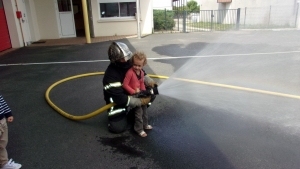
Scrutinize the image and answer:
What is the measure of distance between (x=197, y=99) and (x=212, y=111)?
578 mm

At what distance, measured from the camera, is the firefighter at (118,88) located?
310cm

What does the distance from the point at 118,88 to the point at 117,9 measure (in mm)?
11553

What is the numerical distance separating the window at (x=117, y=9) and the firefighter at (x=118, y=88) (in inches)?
440

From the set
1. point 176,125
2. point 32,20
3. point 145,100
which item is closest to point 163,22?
point 32,20

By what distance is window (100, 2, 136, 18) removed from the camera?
13.5 metres

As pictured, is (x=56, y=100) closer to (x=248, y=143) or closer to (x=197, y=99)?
(x=197, y=99)

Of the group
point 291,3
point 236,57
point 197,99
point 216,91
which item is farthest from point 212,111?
point 291,3

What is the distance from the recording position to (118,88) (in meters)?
3.13

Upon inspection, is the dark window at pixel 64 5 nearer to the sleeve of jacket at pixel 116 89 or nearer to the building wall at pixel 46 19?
the building wall at pixel 46 19

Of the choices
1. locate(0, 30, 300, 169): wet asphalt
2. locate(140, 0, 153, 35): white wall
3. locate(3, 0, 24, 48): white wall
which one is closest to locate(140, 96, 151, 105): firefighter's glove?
locate(0, 30, 300, 169): wet asphalt

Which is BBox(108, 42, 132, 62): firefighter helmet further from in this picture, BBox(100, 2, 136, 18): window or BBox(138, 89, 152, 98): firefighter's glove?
BBox(100, 2, 136, 18): window

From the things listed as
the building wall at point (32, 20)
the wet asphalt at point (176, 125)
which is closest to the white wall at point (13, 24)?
the building wall at point (32, 20)

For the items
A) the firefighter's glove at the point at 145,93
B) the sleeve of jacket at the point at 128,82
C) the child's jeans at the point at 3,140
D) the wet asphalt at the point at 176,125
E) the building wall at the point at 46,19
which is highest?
the building wall at the point at 46,19

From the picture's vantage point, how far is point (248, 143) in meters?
3.01
